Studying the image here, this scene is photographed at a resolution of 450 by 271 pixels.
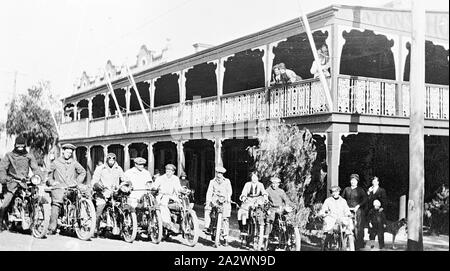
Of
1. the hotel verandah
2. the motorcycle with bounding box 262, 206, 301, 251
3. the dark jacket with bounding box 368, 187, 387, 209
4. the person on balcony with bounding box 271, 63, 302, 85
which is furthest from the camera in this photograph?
the person on balcony with bounding box 271, 63, 302, 85

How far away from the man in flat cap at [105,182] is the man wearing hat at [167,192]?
2.40 feet

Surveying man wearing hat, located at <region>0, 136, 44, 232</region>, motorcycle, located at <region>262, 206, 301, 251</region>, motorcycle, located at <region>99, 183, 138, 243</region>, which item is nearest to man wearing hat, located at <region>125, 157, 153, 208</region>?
motorcycle, located at <region>99, 183, 138, 243</region>

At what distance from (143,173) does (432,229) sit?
5.65 metres

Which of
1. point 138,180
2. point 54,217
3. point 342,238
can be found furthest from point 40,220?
point 342,238

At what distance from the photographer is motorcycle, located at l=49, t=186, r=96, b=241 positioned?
358 inches

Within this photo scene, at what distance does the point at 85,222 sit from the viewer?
9227 millimetres

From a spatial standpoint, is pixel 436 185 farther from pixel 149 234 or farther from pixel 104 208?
pixel 104 208

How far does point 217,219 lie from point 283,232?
1.42m

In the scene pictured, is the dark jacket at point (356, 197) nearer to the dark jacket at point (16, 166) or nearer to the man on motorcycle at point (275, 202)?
the man on motorcycle at point (275, 202)

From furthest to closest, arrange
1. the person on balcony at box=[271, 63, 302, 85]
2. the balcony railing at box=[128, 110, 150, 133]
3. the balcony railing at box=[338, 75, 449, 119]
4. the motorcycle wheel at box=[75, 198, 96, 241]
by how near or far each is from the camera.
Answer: the balcony railing at box=[128, 110, 150, 133], the person on balcony at box=[271, 63, 302, 85], the balcony railing at box=[338, 75, 449, 119], the motorcycle wheel at box=[75, 198, 96, 241]

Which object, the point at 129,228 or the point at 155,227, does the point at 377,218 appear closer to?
the point at 155,227

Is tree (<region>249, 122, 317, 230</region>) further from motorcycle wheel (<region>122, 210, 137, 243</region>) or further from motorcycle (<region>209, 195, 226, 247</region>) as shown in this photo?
motorcycle wheel (<region>122, 210, 137, 243</region>)

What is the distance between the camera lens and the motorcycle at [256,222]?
352 inches

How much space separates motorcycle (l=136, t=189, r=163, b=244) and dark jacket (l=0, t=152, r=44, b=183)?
1.98 m
